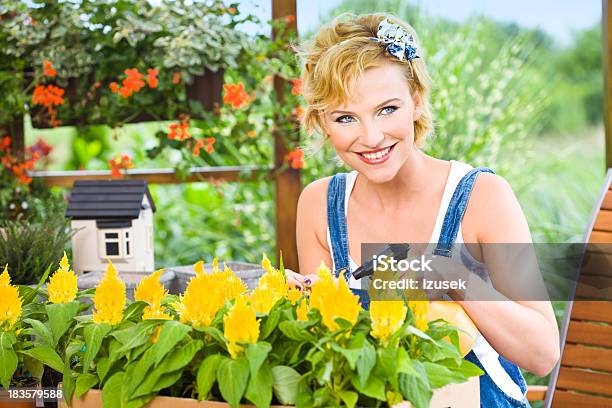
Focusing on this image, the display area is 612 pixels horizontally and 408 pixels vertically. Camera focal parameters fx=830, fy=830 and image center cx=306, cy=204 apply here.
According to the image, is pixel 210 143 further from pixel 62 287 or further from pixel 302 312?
pixel 302 312

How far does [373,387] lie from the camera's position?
0.92m

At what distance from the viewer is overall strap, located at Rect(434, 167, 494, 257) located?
5.64 ft

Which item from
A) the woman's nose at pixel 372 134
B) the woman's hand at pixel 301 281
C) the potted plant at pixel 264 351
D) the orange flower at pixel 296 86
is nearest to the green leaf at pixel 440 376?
the potted plant at pixel 264 351

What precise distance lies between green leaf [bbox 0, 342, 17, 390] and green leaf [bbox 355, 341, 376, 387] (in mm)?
496

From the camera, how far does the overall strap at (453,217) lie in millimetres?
1719

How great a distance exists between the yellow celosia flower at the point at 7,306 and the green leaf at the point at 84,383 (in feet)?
0.52

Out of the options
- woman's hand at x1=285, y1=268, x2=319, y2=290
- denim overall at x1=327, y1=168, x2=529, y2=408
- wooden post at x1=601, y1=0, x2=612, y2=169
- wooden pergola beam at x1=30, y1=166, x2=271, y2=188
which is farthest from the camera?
wooden pergola beam at x1=30, y1=166, x2=271, y2=188

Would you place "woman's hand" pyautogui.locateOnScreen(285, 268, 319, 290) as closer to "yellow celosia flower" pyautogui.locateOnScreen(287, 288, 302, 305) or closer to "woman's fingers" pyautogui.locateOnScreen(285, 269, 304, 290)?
"woman's fingers" pyautogui.locateOnScreen(285, 269, 304, 290)

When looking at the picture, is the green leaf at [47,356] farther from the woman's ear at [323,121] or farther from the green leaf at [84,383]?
the woman's ear at [323,121]

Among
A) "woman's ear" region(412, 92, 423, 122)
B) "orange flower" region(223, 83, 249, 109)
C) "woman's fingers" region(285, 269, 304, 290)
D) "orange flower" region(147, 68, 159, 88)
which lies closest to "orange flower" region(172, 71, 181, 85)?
"orange flower" region(147, 68, 159, 88)

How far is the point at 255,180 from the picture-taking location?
9.52ft

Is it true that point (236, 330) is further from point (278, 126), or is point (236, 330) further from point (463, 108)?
point (463, 108)

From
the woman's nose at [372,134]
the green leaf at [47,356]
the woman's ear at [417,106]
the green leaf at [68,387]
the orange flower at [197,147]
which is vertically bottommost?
the green leaf at [68,387]

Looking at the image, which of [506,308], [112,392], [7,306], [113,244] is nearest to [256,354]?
[112,392]
